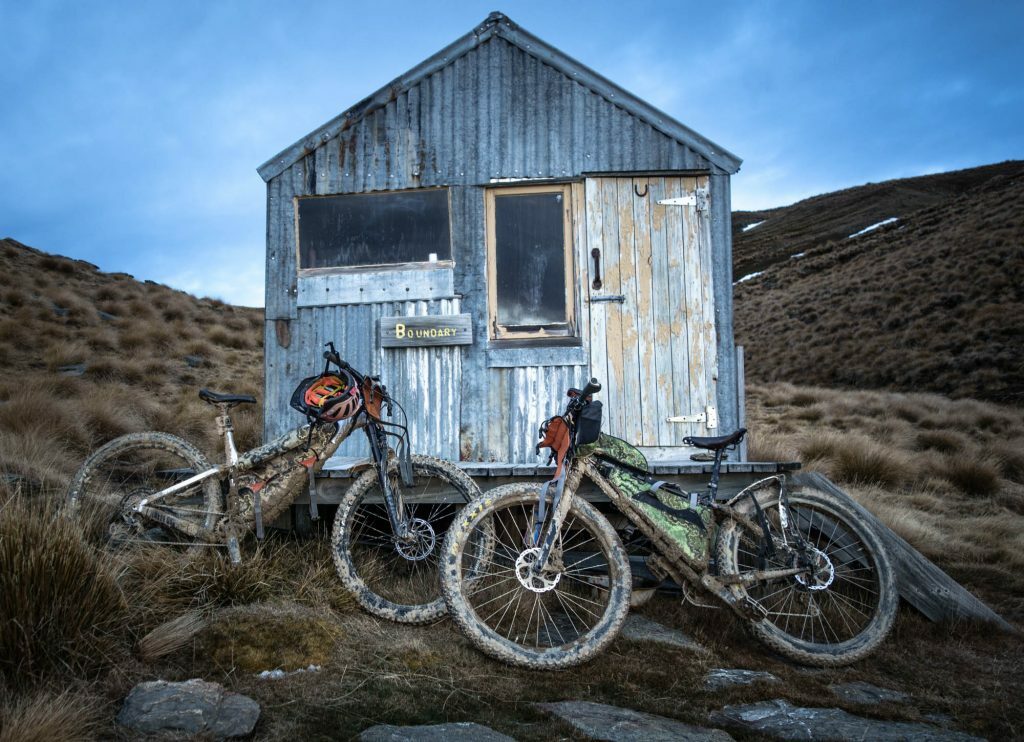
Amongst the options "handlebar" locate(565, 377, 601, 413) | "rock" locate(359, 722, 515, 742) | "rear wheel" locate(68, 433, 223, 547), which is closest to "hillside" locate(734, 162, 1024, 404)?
"handlebar" locate(565, 377, 601, 413)

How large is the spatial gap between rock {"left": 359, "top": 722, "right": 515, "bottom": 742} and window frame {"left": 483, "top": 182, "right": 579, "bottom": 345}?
381 centimetres

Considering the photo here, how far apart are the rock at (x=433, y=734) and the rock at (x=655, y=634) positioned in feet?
5.40

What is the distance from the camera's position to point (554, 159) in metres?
6.43

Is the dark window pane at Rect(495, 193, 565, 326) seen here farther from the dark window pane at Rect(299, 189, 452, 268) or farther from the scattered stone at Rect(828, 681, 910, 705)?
the scattered stone at Rect(828, 681, 910, 705)

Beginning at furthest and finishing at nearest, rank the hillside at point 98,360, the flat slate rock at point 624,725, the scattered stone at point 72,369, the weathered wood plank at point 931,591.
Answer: the scattered stone at point 72,369
the hillside at point 98,360
the weathered wood plank at point 931,591
the flat slate rock at point 624,725

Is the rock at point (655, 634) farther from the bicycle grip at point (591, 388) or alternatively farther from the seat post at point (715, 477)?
the bicycle grip at point (591, 388)

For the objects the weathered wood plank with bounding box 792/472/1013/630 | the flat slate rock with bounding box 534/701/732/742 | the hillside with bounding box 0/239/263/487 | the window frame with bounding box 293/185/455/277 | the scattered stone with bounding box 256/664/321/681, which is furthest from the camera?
the hillside with bounding box 0/239/263/487

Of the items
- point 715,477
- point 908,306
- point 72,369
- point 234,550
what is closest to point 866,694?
point 715,477

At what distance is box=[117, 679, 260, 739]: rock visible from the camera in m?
2.84

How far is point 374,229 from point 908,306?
23.3 m

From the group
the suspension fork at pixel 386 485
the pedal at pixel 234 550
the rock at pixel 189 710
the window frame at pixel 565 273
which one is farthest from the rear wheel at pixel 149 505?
the window frame at pixel 565 273

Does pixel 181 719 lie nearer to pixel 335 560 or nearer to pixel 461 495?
pixel 335 560

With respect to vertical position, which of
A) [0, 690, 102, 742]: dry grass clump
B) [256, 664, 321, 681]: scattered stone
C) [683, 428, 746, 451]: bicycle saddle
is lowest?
[256, 664, 321, 681]: scattered stone

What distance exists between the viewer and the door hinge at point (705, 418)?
612 centimetres
